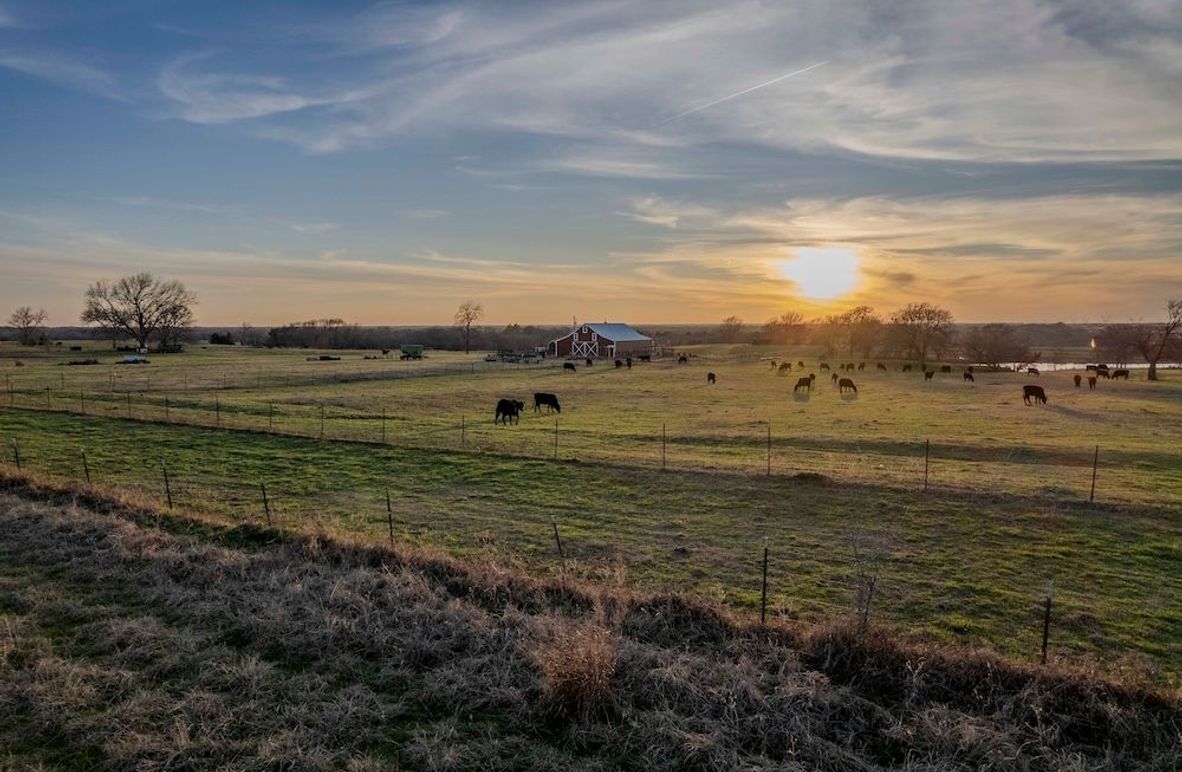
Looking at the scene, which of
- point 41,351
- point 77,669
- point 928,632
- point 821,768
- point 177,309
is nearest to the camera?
point 821,768

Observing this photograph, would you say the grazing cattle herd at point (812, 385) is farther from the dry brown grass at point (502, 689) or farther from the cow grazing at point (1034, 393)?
the dry brown grass at point (502, 689)

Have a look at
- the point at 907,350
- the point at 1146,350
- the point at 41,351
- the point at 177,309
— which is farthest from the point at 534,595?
the point at 177,309

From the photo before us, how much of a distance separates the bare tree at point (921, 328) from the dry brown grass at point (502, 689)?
8540cm

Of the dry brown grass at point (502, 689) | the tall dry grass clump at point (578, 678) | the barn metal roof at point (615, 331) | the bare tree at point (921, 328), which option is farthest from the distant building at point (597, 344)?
the tall dry grass clump at point (578, 678)

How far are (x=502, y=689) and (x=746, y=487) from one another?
40.4 ft

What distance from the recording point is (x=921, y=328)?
85500mm

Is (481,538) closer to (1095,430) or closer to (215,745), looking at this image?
(215,745)

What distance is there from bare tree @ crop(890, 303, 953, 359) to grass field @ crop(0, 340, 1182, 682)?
4608 centimetres

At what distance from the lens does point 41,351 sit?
8450cm

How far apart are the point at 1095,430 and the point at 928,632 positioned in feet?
87.2

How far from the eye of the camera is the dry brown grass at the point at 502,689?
20.6 feet

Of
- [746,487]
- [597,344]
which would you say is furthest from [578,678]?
[597,344]

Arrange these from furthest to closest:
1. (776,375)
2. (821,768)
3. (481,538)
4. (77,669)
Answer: (776,375)
(481,538)
(77,669)
(821,768)

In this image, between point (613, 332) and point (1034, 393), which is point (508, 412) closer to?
point (1034, 393)
